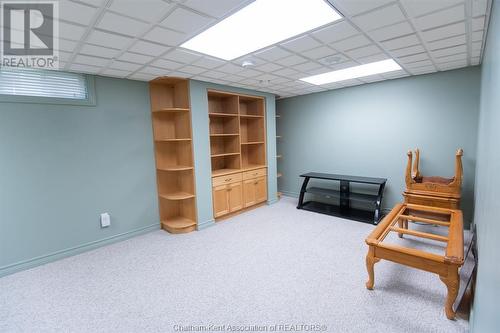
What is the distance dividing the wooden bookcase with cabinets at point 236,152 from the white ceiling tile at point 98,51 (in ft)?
5.81

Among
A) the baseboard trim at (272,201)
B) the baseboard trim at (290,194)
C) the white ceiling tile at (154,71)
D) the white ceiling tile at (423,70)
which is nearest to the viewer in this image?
the white ceiling tile at (154,71)

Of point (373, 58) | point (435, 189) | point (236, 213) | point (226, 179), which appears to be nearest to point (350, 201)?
point (435, 189)

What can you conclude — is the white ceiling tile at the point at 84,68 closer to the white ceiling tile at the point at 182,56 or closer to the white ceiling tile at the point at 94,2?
the white ceiling tile at the point at 182,56

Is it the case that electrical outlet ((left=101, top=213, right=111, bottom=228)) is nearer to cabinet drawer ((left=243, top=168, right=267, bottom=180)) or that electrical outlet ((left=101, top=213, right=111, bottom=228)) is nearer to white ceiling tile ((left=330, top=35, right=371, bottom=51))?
cabinet drawer ((left=243, top=168, right=267, bottom=180))

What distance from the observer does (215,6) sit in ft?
5.38

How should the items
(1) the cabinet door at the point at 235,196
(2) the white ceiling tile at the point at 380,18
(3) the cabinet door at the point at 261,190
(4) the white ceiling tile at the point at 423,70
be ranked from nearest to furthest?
(2) the white ceiling tile at the point at 380,18 → (4) the white ceiling tile at the point at 423,70 → (1) the cabinet door at the point at 235,196 → (3) the cabinet door at the point at 261,190

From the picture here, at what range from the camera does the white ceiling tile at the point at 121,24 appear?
172 cm

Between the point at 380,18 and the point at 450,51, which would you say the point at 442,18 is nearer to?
the point at 380,18

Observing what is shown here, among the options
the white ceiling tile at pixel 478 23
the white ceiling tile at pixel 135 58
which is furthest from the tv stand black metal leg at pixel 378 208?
the white ceiling tile at pixel 135 58

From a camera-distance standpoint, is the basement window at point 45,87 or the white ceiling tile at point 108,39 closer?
the white ceiling tile at point 108,39

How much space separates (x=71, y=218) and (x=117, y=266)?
0.95 m

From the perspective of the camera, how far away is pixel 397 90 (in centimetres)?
394

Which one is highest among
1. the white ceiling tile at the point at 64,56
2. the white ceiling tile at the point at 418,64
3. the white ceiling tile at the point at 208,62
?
the white ceiling tile at the point at 418,64

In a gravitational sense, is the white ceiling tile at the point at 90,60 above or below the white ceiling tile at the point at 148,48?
below
